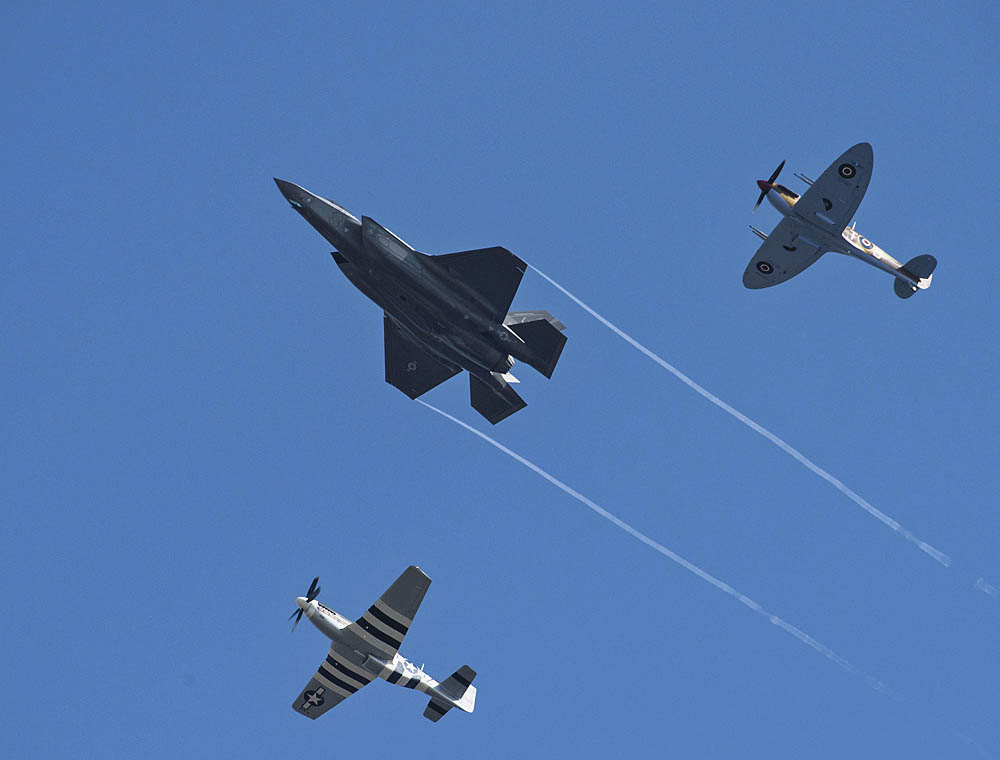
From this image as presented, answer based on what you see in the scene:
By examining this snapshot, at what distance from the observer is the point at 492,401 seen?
55125mm

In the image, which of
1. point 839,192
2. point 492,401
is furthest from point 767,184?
point 492,401

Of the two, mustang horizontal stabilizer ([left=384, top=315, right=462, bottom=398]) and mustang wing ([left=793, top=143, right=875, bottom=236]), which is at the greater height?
mustang wing ([left=793, top=143, right=875, bottom=236])

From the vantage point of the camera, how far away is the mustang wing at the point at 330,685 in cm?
5946

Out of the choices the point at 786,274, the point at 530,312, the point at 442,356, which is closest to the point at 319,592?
the point at 442,356

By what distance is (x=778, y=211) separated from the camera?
6244 cm

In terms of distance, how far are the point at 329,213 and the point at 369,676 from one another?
23532 mm

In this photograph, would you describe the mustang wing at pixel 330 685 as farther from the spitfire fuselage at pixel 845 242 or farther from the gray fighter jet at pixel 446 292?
the spitfire fuselage at pixel 845 242

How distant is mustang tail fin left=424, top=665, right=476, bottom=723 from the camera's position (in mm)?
60250

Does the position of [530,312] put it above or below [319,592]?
above

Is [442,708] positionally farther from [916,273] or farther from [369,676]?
[916,273]

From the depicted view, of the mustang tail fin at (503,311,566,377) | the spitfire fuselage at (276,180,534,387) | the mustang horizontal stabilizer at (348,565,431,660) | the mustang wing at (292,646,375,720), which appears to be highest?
the mustang tail fin at (503,311,566,377)

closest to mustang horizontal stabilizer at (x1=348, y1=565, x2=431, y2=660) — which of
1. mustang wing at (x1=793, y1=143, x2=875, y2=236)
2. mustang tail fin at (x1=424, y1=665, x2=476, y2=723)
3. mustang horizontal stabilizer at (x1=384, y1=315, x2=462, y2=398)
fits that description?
mustang tail fin at (x1=424, y1=665, x2=476, y2=723)

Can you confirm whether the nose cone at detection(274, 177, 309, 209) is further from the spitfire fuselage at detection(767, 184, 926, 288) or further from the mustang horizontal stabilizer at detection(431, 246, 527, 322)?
the spitfire fuselage at detection(767, 184, 926, 288)

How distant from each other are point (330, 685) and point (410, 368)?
17.4 m
